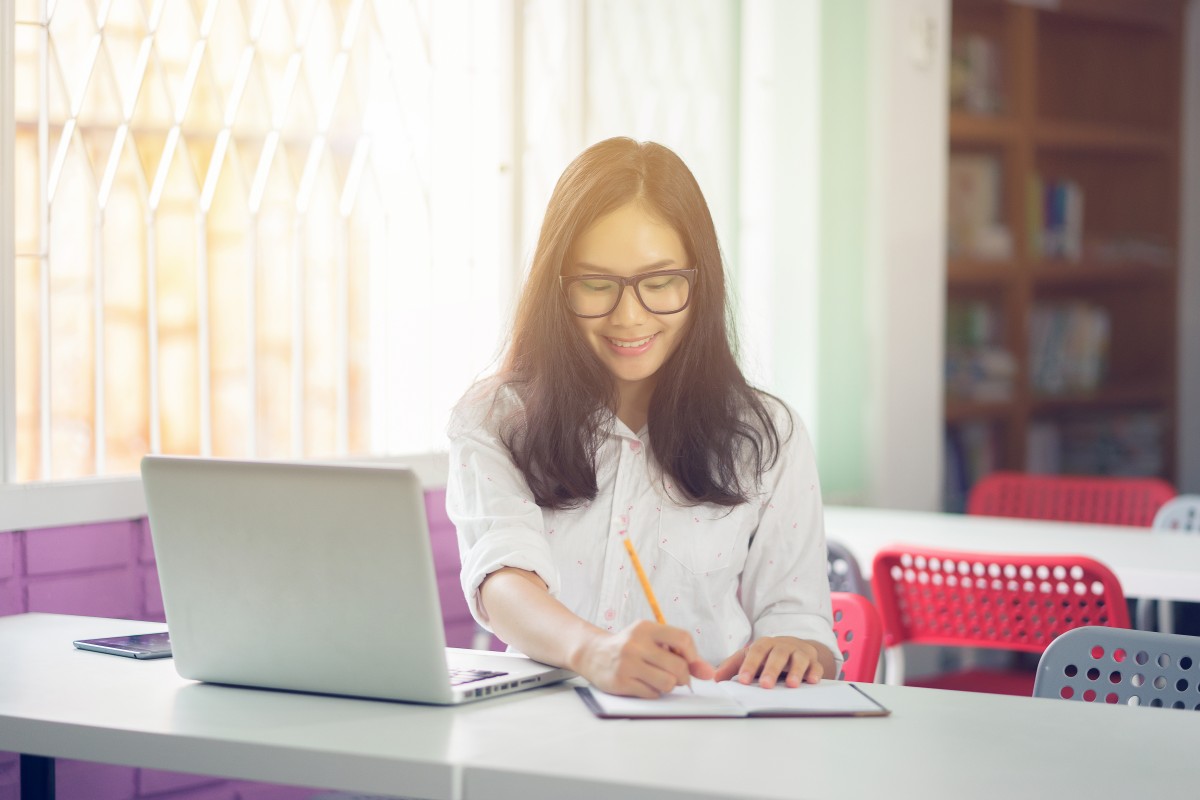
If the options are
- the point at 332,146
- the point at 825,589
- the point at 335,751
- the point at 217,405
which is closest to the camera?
the point at 335,751

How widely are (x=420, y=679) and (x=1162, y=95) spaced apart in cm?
472

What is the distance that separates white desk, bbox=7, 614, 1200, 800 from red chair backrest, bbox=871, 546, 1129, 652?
730 mm

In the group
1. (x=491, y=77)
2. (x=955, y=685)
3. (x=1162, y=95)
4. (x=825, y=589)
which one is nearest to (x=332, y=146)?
(x=491, y=77)

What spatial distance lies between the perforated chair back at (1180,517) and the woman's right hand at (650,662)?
2.01 meters

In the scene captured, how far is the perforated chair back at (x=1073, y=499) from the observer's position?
10.8 feet

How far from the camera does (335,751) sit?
120 cm

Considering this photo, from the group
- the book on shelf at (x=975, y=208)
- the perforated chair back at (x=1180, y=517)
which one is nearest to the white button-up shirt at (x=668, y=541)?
the perforated chair back at (x=1180, y=517)

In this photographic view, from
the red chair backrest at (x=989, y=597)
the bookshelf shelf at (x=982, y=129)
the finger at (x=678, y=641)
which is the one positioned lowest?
the red chair backrest at (x=989, y=597)

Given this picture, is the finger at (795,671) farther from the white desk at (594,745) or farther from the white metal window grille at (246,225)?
the white metal window grille at (246,225)

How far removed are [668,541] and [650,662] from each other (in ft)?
1.37

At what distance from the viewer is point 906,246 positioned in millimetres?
3824

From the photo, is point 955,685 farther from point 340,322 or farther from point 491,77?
point 491,77

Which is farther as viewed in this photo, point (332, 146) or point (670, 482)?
point (332, 146)

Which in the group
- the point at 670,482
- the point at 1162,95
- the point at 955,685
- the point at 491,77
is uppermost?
the point at 1162,95
